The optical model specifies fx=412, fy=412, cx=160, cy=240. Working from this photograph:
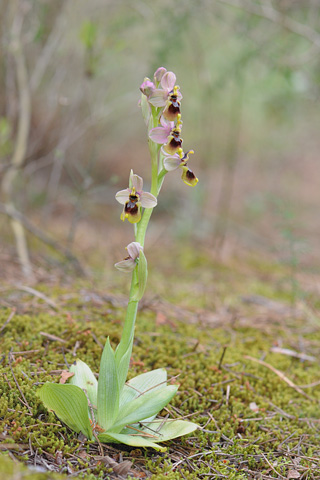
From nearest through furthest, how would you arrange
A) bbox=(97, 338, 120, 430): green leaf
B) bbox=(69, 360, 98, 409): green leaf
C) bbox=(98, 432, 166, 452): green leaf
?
bbox=(98, 432, 166, 452): green leaf, bbox=(97, 338, 120, 430): green leaf, bbox=(69, 360, 98, 409): green leaf

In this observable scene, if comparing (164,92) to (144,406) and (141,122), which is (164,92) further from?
(141,122)

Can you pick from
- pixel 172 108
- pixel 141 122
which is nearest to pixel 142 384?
pixel 172 108

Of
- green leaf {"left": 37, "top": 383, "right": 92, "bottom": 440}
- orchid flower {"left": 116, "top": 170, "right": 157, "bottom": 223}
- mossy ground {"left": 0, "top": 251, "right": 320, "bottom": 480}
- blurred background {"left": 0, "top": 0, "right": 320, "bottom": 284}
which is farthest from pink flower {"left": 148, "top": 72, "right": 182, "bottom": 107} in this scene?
blurred background {"left": 0, "top": 0, "right": 320, "bottom": 284}

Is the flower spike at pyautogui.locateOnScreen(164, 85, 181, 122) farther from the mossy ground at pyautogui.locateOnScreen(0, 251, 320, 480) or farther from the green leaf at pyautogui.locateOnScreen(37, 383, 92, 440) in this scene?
the mossy ground at pyautogui.locateOnScreen(0, 251, 320, 480)

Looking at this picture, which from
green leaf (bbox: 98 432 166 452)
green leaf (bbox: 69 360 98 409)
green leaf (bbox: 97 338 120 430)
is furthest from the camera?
green leaf (bbox: 69 360 98 409)

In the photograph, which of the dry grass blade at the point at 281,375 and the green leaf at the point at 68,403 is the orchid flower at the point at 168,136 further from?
the dry grass blade at the point at 281,375

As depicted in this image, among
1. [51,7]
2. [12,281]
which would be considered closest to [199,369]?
[12,281]
